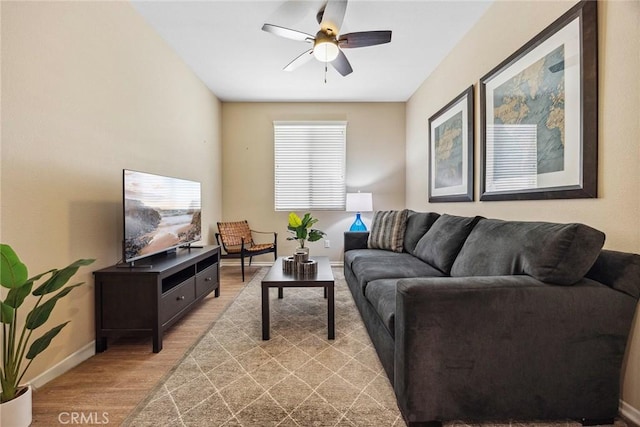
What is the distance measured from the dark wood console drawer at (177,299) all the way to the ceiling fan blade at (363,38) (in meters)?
2.51

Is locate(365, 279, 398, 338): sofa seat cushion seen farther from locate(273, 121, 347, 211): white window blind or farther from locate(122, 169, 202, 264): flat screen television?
locate(273, 121, 347, 211): white window blind

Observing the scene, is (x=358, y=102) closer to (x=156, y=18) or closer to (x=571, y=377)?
(x=156, y=18)

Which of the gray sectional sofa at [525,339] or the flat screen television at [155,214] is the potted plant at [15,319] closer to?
the flat screen television at [155,214]

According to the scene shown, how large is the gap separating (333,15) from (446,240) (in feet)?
6.73

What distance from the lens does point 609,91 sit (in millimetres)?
1421

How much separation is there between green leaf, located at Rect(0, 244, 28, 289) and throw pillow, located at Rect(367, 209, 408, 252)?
3051 mm

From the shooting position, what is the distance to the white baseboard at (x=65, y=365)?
63.0 inches

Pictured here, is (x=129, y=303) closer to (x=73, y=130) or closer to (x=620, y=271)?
(x=73, y=130)

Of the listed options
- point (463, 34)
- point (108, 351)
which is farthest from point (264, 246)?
point (463, 34)

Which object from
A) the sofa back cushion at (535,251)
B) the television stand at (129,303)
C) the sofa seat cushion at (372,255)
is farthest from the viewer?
the sofa seat cushion at (372,255)

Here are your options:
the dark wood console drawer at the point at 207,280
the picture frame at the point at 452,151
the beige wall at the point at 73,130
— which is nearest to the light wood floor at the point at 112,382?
the beige wall at the point at 73,130

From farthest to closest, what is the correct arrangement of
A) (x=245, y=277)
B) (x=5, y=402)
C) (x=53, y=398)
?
(x=245, y=277) < (x=53, y=398) < (x=5, y=402)

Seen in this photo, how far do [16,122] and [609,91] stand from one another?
3.10 metres

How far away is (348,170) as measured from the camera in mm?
4816
